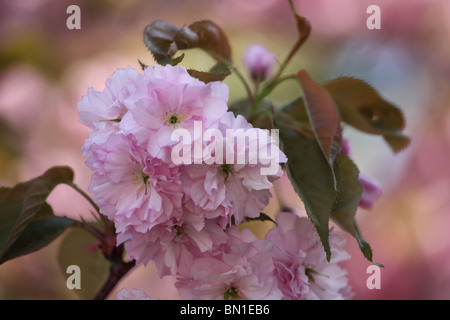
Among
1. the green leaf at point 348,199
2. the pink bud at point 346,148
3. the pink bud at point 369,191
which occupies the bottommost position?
the pink bud at point 369,191

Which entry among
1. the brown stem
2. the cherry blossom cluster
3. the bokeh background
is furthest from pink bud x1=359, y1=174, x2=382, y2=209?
the bokeh background

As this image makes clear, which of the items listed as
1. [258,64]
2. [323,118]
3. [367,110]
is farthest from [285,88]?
[323,118]

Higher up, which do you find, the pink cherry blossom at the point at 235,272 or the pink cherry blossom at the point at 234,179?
the pink cherry blossom at the point at 234,179

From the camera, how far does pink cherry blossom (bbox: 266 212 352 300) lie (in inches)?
15.8

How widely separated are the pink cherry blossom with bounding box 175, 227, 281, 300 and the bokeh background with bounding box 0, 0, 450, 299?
2.07ft

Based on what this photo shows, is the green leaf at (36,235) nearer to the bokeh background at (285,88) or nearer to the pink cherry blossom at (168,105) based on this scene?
the pink cherry blossom at (168,105)

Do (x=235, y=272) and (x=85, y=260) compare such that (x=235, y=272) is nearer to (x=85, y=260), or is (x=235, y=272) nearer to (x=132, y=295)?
(x=132, y=295)

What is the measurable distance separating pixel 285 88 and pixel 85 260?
831 millimetres

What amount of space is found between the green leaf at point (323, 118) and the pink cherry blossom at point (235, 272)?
0.09 meters

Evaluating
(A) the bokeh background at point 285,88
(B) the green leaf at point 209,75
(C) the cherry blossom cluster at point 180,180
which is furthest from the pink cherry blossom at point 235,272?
(A) the bokeh background at point 285,88

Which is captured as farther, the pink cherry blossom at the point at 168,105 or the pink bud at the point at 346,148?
the pink bud at the point at 346,148

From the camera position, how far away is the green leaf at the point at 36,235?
422 mm
